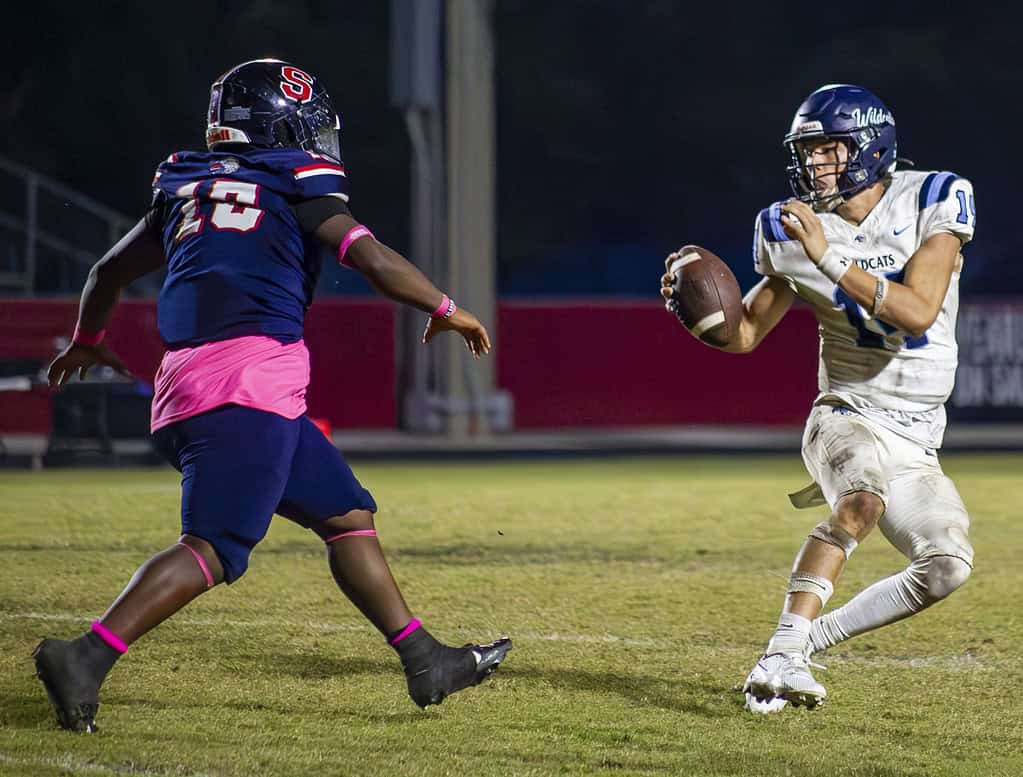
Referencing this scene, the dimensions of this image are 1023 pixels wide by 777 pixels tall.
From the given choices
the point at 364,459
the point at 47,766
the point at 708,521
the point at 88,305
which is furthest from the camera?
the point at 364,459

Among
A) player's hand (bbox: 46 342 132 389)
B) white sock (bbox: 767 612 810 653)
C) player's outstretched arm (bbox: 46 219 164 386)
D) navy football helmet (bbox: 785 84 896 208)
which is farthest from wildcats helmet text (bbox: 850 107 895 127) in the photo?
player's hand (bbox: 46 342 132 389)

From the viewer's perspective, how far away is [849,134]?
5164mm

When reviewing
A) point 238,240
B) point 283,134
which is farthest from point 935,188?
point 238,240

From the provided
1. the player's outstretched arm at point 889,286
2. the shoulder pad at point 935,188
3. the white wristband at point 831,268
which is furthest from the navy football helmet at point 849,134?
the white wristband at point 831,268

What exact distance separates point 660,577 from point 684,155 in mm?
24439

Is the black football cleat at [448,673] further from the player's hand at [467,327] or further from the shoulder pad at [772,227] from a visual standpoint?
the shoulder pad at [772,227]

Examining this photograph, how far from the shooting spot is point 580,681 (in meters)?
5.42

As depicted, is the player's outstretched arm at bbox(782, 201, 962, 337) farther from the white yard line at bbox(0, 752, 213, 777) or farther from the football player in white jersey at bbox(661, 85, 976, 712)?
the white yard line at bbox(0, 752, 213, 777)

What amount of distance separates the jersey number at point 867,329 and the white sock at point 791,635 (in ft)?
2.81

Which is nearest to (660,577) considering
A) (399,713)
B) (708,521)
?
(708,521)

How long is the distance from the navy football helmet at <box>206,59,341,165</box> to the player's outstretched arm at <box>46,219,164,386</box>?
0.36 meters

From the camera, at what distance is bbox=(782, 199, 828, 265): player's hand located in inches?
192

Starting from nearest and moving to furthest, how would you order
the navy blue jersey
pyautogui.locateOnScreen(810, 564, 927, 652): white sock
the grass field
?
the grass field
the navy blue jersey
pyautogui.locateOnScreen(810, 564, 927, 652): white sock

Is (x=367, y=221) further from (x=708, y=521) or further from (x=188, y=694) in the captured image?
(x=188, y=694)
